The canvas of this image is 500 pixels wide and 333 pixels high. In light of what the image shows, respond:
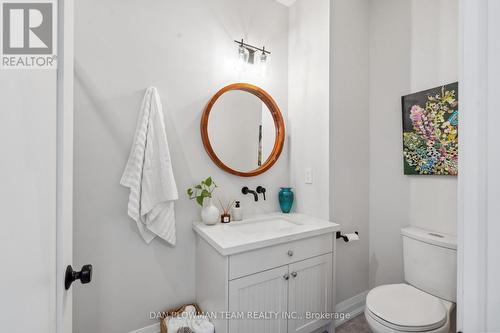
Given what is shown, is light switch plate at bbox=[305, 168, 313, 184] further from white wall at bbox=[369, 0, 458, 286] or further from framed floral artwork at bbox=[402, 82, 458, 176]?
framed floral artwork at bbox=[402, 82, 458, 176]

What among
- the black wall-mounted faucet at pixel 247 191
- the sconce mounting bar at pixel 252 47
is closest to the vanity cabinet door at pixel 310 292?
the black wall-mounted faucet at pixel 247 191

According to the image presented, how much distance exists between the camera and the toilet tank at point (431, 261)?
1.35 meters

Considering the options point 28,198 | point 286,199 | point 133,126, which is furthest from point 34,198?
point 286,199

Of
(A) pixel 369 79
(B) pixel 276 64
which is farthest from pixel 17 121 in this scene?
(A) pixel 369 79

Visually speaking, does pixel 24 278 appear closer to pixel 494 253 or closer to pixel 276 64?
pixel 494 253

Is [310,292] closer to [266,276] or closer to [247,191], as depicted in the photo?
[266,276]

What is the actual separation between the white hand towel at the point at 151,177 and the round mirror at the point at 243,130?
1.15 feet

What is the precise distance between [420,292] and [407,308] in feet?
0.75

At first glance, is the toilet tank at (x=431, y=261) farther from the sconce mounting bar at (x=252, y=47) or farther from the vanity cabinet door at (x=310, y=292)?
the sconce mounting bar at (x=252, y=47)

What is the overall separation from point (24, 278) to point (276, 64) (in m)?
2.11

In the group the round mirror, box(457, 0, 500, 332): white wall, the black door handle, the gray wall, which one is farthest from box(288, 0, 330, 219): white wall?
the black door handle

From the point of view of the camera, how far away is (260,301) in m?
1.29

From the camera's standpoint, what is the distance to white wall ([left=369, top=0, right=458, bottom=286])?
60.2 inches

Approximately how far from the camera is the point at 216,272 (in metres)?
1.30
